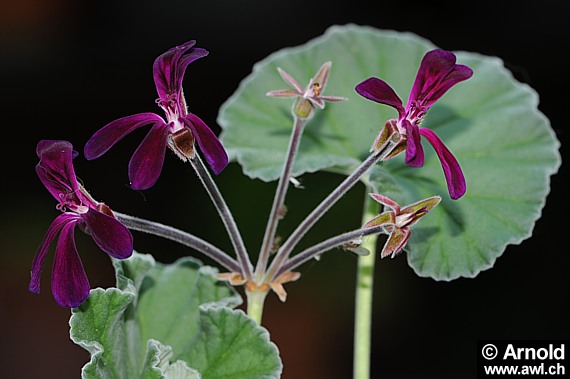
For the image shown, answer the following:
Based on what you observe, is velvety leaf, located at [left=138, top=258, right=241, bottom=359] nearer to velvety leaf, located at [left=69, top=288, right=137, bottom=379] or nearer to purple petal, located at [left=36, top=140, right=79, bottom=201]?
velvety leaf, located at [left=69, top=288, right=137, bottom=379]

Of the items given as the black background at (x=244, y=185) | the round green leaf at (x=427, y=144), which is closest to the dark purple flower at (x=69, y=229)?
the round green leaf at (x=427, y=144)

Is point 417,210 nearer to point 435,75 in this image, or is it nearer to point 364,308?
point 435,75

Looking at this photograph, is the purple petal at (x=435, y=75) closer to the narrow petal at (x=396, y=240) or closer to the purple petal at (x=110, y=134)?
the narrow petal at (x=396, y=240)

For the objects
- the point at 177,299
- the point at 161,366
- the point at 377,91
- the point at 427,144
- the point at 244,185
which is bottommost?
the point at 161,366

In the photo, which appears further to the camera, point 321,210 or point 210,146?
point 321,210

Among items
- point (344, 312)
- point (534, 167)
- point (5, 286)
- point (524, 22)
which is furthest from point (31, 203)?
point (534, 167)

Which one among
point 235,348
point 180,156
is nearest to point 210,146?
point 180,156
